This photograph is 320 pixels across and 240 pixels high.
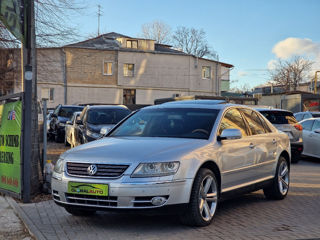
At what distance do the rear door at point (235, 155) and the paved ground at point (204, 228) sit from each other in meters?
0.52

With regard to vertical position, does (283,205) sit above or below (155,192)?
below

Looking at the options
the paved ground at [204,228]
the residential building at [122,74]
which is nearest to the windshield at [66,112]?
the paved ground at [204,228]

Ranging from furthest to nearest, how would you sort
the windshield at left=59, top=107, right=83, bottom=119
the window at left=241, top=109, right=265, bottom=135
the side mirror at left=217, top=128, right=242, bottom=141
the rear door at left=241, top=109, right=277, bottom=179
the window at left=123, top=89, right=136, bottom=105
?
1. the window at left=123, top=89, right=136, bottom=105
2. the windshield at left=59, top=107, right=83, bottom=119
3. the window at left=241, top=109, right=265, bottom=135
4. the rear door at left=241, top=109, right=277, bottom=179
5. the side mirror at left=217, top=128, right=242, bottom=141

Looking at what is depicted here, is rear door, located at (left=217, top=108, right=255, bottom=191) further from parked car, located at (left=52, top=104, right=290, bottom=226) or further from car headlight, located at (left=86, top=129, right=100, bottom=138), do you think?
car headlight, located at (left=86, top=129, right=100, bottom=138)

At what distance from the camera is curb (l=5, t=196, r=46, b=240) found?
5.61 meters

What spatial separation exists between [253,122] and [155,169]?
115 inches

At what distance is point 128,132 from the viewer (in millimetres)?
7055

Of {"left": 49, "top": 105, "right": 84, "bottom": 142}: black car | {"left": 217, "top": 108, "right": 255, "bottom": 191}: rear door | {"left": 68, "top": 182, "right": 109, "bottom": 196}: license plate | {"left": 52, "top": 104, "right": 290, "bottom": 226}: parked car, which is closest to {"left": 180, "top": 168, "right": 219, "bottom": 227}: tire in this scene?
{"left": 52, "top": 104, "right": 290, "bottom": 226}: parked car

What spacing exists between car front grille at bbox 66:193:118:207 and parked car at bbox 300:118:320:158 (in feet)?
34.3

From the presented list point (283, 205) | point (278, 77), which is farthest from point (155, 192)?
point (278, 77)

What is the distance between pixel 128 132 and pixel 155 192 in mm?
1805

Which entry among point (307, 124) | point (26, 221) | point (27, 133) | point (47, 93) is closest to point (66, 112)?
point (307, 124)

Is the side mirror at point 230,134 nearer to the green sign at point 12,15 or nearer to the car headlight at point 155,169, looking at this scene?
the car headlight at point 155,169

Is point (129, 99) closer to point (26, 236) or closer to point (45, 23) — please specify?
point (45, 23)
